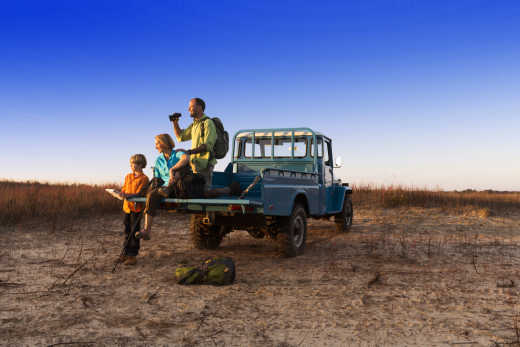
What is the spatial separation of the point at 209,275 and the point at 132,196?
186 centimetres

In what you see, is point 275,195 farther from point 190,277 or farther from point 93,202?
point 93,202

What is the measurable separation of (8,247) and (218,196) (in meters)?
4.33

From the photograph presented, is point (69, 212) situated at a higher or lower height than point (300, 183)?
lower

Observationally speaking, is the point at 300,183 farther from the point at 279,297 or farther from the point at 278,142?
the point at 279,297

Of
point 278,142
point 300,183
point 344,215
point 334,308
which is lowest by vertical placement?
point 334,308

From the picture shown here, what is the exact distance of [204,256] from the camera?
23.2 ft

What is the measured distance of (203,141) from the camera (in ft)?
21.0

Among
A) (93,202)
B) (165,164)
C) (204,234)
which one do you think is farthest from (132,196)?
(93,202)

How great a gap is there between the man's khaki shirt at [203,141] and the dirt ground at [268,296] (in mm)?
1513

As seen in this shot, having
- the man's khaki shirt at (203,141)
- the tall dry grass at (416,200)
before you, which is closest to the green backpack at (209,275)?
the man's khaki shirt at (203,141)

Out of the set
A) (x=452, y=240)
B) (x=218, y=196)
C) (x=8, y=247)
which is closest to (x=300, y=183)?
(x=218, y=196)

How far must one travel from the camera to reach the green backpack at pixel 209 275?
200 inches

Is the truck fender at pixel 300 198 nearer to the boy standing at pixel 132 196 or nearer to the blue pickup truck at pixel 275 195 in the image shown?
the blue pickup truck at pixel 275 195

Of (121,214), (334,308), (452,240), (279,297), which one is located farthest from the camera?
(121,214)
